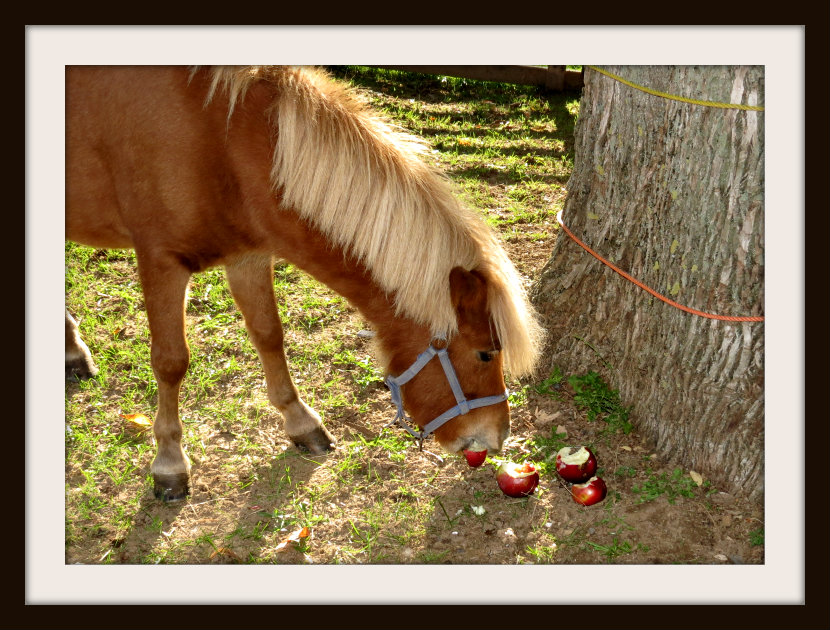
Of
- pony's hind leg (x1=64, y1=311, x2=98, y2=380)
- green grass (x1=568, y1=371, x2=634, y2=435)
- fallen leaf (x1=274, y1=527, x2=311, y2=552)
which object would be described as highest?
pony's hind leg (x1=64, y1=311, x2=98, y2=380)

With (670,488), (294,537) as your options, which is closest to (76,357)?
(294,537)

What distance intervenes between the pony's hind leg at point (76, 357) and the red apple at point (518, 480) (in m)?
2.74

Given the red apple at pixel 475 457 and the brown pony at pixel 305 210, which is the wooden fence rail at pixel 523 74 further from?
the red apple at pixel 475 457

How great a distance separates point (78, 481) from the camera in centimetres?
396

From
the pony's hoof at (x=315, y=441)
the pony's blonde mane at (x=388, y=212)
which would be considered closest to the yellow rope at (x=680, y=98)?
the pony's blonde mane at (x=388, y=212)

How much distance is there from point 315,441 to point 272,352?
1.83 ft

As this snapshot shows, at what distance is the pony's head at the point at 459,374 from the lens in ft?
10.8

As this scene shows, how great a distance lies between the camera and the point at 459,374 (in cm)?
339

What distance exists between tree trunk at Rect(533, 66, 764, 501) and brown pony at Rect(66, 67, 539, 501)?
800 millimetres

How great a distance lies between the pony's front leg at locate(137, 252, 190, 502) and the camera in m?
3.59

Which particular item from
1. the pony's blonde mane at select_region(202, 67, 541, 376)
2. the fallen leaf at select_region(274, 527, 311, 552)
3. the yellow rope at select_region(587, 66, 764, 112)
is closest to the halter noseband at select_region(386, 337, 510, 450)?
the pony's blonde mane at select_region(202, 67, 541, 376)

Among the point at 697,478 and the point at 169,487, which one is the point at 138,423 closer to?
the point at 169,487

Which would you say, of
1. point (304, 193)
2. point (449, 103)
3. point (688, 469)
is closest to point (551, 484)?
point (688, 469)

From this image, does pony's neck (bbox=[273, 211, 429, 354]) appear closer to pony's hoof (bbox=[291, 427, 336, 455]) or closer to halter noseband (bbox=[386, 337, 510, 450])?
halter noseband (bbox=[386, 337, 510, 450])
